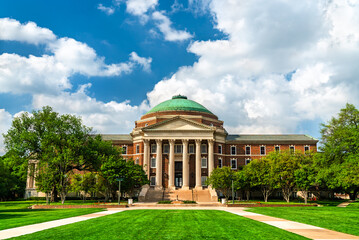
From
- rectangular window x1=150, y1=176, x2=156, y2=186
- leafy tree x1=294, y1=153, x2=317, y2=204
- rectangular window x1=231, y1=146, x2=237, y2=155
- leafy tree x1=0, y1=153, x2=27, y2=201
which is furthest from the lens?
rectangular window x1=231, y1=146, x2=237, y2=155

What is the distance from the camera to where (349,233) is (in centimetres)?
1606

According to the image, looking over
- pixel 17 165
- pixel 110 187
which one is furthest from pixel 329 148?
pixel 17 165

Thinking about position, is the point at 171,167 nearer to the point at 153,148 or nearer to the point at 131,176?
the point at 153,148

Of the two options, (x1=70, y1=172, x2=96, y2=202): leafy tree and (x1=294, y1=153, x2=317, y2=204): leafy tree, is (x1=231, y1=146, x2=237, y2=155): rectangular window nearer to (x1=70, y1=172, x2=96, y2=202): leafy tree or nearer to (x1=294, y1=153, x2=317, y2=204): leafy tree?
(x1=294, y1=153, x2=317, y2=204): leafy tree

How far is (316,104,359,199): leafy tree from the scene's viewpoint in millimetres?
40469

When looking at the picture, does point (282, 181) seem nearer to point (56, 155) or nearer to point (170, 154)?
point (170, 154)

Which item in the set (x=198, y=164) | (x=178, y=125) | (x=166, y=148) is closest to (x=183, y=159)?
(x=198, y=164)

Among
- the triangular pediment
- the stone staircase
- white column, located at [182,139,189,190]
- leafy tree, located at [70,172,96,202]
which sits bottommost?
the stone staircase

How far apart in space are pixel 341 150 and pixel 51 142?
4576 cm

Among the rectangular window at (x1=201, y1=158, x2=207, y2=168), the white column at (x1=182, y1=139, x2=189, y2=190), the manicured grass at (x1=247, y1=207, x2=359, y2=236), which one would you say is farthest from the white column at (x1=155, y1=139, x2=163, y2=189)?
the manicured grass at (x1=247, y1=207, x2=359, y2=236)

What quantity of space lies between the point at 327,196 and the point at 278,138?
53.8 ft

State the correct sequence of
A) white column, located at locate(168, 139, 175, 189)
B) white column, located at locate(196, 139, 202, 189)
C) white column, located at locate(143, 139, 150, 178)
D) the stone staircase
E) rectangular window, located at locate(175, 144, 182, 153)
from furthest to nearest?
rectangular window, located at locate(175, 144, 182, 153) < white column, located at locate(143, 139, 150, 178) < white column, located at locate(168, 139, 175, 189) < white column, located at locate(196, 139, 202, 189) < the stone staircase

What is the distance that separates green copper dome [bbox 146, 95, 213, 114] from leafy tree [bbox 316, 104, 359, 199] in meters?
31.8

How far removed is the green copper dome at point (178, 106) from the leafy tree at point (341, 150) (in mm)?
31765
